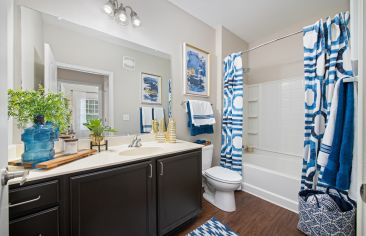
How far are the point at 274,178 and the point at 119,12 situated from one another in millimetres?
2540

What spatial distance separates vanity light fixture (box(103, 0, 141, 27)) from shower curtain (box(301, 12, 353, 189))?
6.04ft

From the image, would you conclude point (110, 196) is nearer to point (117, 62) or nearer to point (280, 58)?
point (117, 62)

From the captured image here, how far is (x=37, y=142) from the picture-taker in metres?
0.97

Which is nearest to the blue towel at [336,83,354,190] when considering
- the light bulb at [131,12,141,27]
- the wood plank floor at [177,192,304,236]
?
the wood plank floor at [177,192,304,236]

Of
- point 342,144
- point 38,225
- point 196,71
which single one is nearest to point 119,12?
point 196,71

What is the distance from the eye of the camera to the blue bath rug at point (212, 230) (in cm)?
145

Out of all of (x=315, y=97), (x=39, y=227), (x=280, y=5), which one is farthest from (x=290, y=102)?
(x=39, y=227)

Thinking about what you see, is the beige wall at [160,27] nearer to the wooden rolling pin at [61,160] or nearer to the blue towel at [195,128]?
the blue towel at [195,128]

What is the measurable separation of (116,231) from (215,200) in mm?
1234

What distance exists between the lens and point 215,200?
1.92 m

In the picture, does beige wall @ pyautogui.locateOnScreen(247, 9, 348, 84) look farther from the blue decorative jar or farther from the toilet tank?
the blue decorative jar

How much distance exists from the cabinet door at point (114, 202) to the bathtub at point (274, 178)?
5.00 ft

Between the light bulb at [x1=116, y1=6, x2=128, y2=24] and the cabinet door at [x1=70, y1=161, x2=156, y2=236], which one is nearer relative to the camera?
the cabinet door at [x1=70, y1=161, x2=156, y2=236]

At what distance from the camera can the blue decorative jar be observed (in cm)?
95
